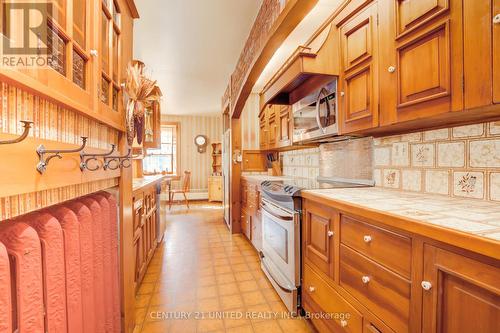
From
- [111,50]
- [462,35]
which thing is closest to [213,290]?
[111,50]

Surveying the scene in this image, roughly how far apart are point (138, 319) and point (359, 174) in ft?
6.93

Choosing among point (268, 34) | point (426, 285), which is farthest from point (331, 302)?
point (268, 34)

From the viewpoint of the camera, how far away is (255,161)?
4.16m

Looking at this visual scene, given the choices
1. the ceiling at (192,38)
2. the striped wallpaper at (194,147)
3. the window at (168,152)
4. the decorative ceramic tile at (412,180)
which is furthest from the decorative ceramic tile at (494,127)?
the window at (168,152)

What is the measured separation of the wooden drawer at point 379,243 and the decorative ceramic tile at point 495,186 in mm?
659

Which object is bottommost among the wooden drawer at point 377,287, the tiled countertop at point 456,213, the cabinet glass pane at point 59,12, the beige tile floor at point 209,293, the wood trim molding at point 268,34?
the beige tile floor at point 209,293

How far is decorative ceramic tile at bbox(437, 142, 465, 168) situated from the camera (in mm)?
1235

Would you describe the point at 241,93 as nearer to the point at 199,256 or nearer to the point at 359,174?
the point at 359,174

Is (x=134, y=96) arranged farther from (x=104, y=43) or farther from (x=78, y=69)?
(x=78, y=69)

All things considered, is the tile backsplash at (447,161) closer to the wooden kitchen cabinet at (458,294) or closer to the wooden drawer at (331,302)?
the wooden kitchen cabinet at (458,294)

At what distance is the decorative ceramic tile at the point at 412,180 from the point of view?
4.84 feet

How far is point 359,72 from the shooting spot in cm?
156

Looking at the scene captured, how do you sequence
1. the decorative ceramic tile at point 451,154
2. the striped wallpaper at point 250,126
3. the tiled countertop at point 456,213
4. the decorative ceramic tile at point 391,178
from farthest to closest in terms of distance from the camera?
1. the striped wallpaper at point 250,126
2. the decorative ceramic tile at point 391,178
3. the decorative ceramic tile at point 451,154
4. the tiled countertop at point 456,213

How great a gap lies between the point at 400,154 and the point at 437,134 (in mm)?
273
